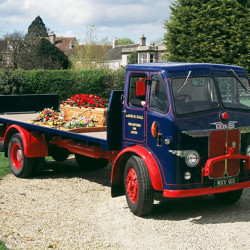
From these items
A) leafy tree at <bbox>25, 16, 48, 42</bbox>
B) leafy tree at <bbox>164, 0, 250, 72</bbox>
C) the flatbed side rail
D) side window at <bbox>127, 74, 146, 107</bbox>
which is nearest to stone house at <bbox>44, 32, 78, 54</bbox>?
leafy tree at <bbox>25, 16, 48, 42</bbox>

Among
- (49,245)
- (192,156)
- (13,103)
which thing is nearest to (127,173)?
(192,156)

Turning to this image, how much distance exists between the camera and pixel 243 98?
739cm

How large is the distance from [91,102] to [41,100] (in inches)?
104

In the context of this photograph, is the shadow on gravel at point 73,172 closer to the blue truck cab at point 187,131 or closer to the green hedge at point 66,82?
the blue truck cab at point 187,131

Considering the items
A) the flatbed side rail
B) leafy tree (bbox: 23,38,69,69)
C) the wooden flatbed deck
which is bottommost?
the wooden flatbed deck

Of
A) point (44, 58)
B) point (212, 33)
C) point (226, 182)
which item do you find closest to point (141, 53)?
point (44, 58)

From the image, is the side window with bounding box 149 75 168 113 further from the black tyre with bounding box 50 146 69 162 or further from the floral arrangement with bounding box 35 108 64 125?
the black tyre with bounding box 50 146 69 162

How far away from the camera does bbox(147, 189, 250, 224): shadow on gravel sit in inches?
280

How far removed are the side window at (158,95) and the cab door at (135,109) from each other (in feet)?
0.47

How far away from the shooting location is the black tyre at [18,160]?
9.85 m

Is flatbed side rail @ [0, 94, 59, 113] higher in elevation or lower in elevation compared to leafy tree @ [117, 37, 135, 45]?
lower

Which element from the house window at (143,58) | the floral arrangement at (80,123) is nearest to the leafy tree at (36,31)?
the house window at (143,58)

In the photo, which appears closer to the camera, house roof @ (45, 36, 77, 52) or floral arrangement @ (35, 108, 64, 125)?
floral arrangement @ (35, 108, 64, 125)

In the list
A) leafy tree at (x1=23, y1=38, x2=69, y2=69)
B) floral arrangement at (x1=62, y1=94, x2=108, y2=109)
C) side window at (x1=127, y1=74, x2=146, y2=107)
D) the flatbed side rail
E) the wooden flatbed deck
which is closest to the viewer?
side window at (x1=127, y1=74, x2=146, y2=107)
